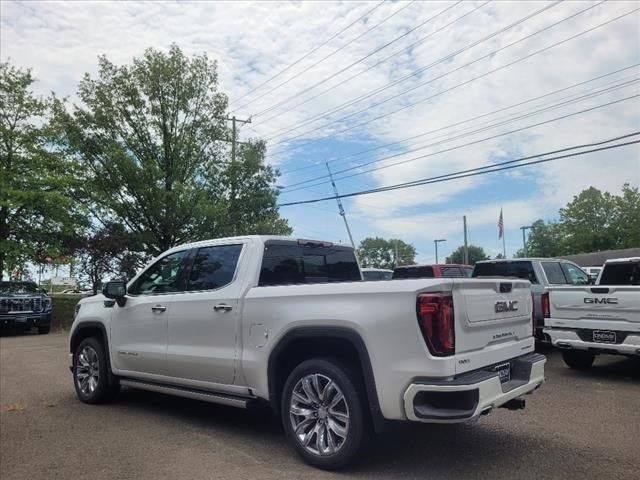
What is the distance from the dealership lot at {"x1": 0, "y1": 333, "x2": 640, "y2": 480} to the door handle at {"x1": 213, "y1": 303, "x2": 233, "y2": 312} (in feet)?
3.97

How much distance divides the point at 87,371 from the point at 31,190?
1686 cm

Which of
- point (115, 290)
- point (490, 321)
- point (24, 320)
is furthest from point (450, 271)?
point (24, 320)

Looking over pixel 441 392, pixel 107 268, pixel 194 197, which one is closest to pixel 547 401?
pixel 441 392

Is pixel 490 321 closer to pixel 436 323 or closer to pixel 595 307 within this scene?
pixel 436 323

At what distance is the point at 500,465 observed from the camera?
4574 mm

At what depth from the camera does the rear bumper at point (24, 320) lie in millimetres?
17766

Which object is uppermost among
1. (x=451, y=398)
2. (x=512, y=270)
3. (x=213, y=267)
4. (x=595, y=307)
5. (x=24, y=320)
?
(x=213, y=267)

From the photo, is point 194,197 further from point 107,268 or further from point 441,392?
point 441,392

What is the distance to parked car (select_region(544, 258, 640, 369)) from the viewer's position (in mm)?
7887

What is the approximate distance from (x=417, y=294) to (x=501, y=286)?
1.06 m

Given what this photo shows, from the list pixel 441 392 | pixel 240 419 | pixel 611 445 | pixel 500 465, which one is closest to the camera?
pixel 441 392

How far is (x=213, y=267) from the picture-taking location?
5906 millimetres

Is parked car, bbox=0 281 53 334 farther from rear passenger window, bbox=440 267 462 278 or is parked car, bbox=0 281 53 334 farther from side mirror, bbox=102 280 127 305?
side mirror, bbox=102 280 127 305

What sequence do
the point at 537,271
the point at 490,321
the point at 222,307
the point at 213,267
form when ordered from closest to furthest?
the point at 490,321
the point at 222,307
the point at 213,267
the point at 537,271
